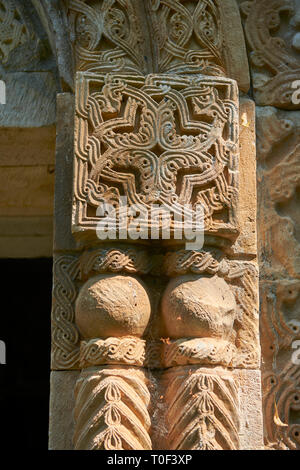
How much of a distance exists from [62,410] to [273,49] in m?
1.41

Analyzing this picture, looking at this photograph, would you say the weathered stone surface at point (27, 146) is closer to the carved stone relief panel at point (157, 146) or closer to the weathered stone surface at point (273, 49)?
the carved stone relief panel at point (157, 146)

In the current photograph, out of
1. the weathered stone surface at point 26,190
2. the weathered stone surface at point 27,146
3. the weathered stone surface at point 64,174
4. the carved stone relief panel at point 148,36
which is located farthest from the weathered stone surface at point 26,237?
the carved stone relief panel at point 148,36

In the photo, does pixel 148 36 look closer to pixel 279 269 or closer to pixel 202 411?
pixel 279 269

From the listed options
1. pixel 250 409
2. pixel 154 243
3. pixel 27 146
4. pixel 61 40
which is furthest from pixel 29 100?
pixel 250 409

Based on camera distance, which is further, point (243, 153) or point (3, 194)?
point (3, 194)

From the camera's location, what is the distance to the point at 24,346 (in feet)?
11.4

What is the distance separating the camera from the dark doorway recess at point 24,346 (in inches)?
136

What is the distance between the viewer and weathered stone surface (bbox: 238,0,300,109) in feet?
8.31

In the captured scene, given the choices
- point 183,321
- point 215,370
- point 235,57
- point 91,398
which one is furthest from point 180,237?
point 235,57

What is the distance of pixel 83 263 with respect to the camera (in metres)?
2.25

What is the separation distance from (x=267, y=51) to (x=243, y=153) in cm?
41

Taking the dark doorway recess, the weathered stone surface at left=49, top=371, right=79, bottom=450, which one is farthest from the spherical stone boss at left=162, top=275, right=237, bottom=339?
the dark doorway recess

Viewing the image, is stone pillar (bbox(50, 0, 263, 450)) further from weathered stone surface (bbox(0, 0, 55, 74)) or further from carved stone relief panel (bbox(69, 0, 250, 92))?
weathered stone surface (bbox(0, 0, 55, 74))
